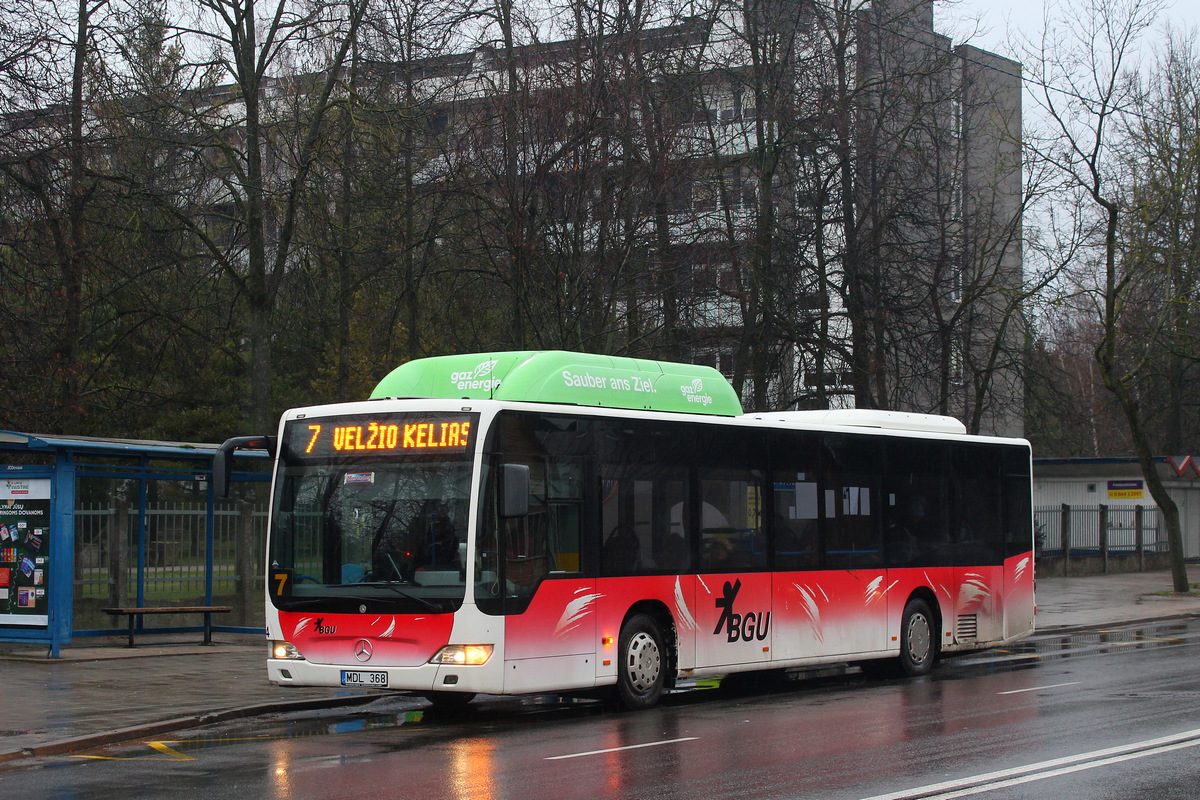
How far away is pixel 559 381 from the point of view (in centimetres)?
1248

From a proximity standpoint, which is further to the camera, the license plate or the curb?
the license plate

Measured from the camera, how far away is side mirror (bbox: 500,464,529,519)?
11.2 m

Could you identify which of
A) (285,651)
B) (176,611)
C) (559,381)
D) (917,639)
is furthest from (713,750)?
(176,611)

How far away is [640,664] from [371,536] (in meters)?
2.90

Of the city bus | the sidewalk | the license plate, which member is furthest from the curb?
the license plate

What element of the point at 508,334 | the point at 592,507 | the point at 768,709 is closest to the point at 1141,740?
the point at 768,709

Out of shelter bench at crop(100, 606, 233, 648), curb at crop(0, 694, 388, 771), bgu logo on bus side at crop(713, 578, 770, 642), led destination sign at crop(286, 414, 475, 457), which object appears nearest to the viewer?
curb at crop(0, 694, 388, 771)

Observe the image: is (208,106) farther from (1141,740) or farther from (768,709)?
(1141,740)

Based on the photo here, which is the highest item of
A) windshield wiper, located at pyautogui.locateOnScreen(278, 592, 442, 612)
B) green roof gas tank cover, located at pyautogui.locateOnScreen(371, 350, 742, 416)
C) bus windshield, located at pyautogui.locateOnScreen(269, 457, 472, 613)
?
green roof gas tank cover, located at pyautogui.locateOnScreen(371, 350, 742, 416)

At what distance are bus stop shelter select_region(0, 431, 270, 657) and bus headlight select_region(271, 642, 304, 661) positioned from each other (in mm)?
5143

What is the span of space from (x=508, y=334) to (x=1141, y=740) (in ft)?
52.3

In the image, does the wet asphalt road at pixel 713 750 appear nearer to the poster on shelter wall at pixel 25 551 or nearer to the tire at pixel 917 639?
the tire at pixel 917 639

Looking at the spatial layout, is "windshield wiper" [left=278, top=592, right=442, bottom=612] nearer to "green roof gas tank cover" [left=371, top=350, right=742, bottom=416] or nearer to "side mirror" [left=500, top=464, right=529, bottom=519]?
"side mirror" [left=500, top=464, right=529, bottom=519]

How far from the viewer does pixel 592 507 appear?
40.2ft
